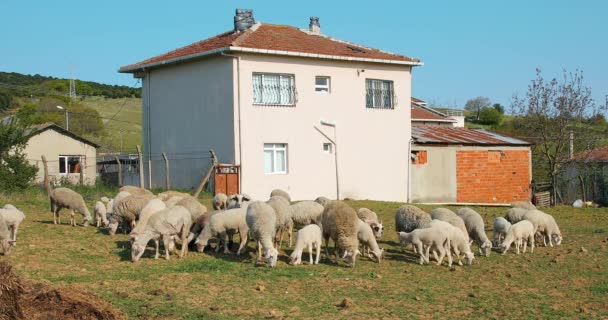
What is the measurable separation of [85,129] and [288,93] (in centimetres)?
5017

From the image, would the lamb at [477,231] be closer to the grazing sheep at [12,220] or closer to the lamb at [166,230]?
the lamb at [166,230]

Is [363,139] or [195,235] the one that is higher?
[363,139]

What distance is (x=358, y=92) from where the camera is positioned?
3272 cm

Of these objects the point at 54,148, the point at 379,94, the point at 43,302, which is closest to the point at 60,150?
the point at 54,148

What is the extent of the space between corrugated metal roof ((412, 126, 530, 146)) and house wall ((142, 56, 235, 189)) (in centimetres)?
938

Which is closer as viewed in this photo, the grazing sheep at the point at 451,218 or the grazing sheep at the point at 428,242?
the grazing sheep at the point at 428,242

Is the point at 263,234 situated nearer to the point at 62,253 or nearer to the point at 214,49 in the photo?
the point at 62,253

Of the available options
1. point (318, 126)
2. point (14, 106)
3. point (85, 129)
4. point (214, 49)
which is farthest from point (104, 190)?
point (14, 106)

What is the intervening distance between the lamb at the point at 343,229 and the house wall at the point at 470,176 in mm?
18690

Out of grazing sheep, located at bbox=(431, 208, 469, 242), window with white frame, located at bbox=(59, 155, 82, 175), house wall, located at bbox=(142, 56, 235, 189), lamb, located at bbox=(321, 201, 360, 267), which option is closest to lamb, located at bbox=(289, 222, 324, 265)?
lamb, located at bbox=(321, 201, 360, 267)

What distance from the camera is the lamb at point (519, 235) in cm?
1769

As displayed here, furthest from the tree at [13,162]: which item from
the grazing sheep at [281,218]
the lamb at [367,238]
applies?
the lamb at [367,238]

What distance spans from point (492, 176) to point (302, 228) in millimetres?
21627

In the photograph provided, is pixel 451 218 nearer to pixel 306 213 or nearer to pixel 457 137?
pixel 306 213
